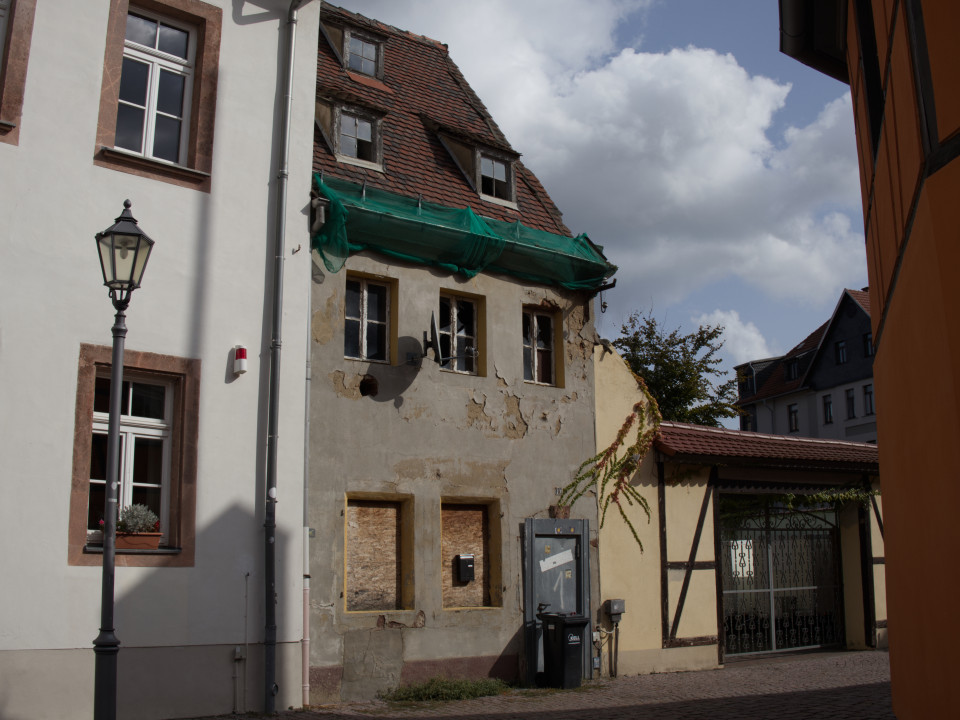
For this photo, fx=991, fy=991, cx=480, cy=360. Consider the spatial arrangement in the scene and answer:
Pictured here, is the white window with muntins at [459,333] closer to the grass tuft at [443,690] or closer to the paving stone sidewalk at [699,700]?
the grass tuft at [443,690]

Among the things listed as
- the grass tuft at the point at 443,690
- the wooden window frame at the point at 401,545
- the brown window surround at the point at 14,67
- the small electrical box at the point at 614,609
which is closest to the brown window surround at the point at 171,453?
the brown window surround at the point at 14,67

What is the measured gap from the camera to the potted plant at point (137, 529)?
9.65 m

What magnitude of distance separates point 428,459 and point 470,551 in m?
1.48

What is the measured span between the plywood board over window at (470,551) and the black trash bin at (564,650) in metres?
0.89

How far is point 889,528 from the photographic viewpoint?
→ 385 inches

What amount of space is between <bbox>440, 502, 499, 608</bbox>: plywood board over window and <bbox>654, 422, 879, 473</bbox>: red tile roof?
3542 mm

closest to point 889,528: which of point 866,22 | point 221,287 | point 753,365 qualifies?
point 866,22

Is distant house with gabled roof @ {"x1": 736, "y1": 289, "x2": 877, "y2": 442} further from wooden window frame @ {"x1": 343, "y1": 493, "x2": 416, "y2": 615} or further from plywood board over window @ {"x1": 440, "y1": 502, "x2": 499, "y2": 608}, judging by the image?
wooden window frame @ {"x1": 343, "y1": 493, "x2": 416, "y2": 615}

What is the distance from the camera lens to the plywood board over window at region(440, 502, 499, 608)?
1311 cm

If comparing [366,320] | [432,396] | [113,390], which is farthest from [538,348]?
[113,390]

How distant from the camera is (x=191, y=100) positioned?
11.1 metres

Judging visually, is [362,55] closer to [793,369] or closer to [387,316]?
[387,316]

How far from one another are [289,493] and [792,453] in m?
9.98

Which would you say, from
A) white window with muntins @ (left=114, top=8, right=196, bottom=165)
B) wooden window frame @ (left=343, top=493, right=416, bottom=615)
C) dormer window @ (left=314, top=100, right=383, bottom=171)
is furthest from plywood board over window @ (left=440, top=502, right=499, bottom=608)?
white window with muntins @ (left=114, top=8, right=196, bottom=165)
